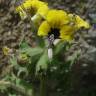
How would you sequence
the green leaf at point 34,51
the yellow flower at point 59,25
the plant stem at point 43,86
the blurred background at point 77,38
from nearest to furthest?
1. the yellow flower at point 59,25
2. the green leaf at point 34,51
3. the plant stem at point 43,86
4. the blurred background at point 77,38

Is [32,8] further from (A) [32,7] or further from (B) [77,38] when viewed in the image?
(B) [77,38]

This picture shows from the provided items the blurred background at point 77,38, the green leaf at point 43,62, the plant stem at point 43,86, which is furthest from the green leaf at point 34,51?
the blurred background at point 77,38

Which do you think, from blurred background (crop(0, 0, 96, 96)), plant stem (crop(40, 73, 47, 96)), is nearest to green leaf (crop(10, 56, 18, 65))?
plant stem (crop(40, 73, 47, 96))

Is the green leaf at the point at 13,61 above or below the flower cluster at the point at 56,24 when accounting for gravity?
below

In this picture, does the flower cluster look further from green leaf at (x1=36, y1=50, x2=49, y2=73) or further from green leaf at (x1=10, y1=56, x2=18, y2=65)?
green leaf at (x1=10, y1=56, x2=18, y2=65)

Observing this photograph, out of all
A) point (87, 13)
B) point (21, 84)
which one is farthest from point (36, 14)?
point (87, 13)

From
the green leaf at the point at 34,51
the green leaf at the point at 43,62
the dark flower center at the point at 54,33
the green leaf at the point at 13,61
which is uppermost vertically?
the dark flower center at the point at 54,33

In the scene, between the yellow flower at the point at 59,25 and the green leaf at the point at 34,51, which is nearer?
the yellow flower at the point at 59,25

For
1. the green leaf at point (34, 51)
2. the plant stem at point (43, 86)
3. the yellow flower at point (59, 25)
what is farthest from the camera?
the plant stem at point (43, 86)

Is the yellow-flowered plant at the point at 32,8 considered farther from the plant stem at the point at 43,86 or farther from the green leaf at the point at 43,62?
the plant stem at the point at 43,86

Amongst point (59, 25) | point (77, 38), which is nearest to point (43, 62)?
point (59, 25)
